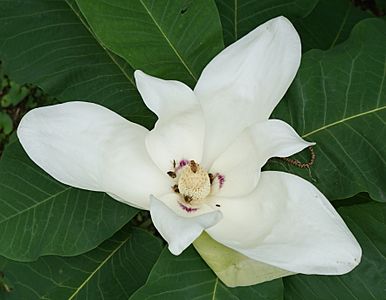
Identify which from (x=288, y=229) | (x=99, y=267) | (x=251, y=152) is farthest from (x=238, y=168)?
(x=99, y=267)

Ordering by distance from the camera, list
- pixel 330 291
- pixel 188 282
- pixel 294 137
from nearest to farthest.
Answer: pixel 294 137 < pixel 188 282 < pixel 330 291

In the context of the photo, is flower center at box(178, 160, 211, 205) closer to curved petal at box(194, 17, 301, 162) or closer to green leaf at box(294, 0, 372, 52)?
curved petal at box(194, 17, 301, 162)

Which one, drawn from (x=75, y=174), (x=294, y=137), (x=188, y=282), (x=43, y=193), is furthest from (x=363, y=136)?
(x=43, y=193)

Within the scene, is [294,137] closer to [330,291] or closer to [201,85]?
[201,85]

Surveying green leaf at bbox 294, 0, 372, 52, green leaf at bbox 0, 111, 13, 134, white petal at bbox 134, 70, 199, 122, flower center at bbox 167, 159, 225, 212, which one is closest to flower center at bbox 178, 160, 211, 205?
flower center at bbox 167, 159, 225, 212

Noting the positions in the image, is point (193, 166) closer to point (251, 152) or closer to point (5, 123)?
point (251, 152)

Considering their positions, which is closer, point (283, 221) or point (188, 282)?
point (283, 221)
